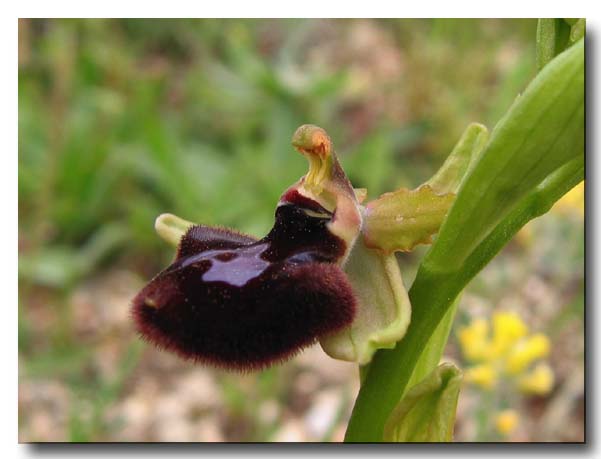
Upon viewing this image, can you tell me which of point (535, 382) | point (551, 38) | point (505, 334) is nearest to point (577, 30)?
point (551, 38)

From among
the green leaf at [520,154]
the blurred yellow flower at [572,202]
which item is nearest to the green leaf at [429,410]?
the green leaf at [520,154]

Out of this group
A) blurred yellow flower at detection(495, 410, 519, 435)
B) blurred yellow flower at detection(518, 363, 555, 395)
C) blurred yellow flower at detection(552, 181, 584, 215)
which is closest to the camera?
blurred yellow flower at detection(495, 410, 519, 435)

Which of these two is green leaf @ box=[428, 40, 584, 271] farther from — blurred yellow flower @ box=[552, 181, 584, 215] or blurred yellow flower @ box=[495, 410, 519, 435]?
blurred yellow flower @ box=[552, 181, 584, 215]

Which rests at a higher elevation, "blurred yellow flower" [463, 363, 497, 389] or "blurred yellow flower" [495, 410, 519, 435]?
"blurred yellow flower" [463, 363, 497, 389]

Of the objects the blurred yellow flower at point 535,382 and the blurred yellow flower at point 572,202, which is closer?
the blurred yellow flower at point 535,382

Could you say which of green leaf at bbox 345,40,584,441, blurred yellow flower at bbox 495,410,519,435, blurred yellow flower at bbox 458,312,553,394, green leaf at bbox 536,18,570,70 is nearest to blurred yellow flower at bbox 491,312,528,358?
blurred yellow flower at bbox 458,312,553,394

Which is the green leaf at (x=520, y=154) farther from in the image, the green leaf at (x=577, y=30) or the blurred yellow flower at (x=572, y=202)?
the blurred yellow flower at (x=572, y=202)

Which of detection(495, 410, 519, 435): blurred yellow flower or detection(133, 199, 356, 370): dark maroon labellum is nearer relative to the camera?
detection(133, 199, 356, 370): dark maroon labellum
